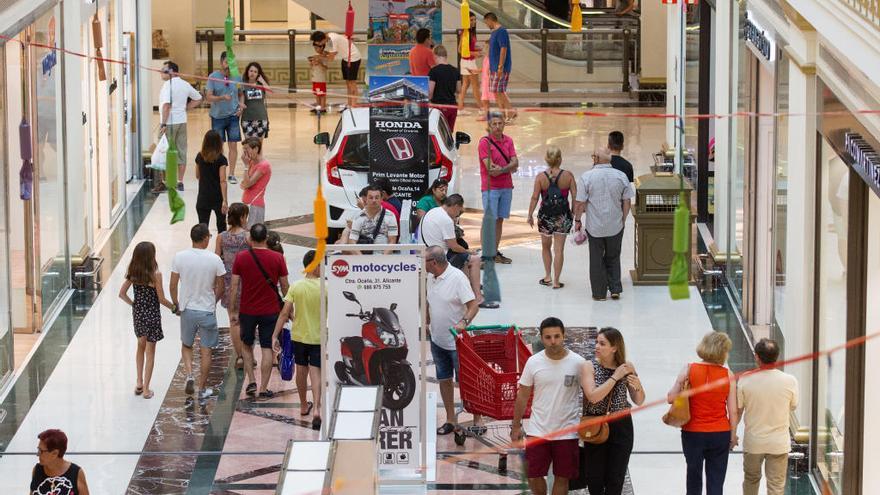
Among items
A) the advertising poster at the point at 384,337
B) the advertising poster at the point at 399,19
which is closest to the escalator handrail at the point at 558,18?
the advertising poster at the point at 399,19

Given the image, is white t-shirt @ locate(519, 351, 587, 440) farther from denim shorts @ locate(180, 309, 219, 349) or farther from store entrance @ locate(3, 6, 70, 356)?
store entrance @ locate(3, 6, 70, 356)

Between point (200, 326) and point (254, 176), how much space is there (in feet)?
10.9

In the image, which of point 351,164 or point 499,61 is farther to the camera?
point 499,61

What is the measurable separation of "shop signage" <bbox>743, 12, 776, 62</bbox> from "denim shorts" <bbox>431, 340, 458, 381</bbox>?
3787mm

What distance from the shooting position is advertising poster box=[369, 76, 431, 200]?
54.6 feet

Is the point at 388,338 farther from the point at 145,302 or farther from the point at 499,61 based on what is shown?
the point at 499,61

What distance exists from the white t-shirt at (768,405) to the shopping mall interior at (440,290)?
0.06 ft

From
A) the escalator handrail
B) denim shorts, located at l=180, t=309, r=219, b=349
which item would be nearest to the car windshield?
denim shorts, located at l=180, t=309, r=219, b=349

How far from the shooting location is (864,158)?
9.34m

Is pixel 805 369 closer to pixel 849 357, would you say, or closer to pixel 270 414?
pixel 849 357

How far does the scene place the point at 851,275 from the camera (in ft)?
33.3

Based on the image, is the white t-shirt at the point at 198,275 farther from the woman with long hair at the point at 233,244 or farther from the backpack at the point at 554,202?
the backpack at the point at 554,202

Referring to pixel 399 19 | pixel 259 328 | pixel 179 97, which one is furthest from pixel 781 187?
pixel 399 19

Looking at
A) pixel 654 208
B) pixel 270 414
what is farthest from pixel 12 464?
pixel 654 208
